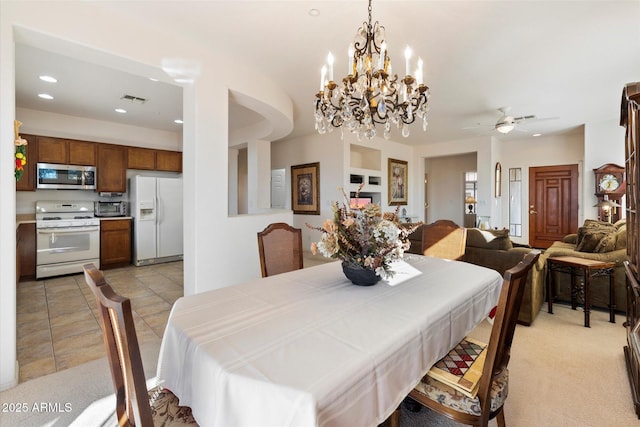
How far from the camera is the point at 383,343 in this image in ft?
3.26

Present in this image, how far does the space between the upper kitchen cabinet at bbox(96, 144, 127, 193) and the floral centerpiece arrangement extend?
5.10m

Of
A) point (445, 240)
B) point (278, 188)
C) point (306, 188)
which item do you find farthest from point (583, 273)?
point (278, 188)

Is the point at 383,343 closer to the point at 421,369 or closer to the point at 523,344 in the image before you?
the point at 421,369

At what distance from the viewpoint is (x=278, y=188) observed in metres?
7.22

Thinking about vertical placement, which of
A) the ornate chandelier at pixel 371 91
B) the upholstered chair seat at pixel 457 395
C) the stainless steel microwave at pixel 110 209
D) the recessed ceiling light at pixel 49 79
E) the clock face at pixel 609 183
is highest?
the recessed ceiling light at pixel 49 79

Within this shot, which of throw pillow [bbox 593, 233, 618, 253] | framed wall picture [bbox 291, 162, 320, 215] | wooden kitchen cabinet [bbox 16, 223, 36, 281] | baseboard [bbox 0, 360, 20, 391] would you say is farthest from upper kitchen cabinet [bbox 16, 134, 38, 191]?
throw pillow [bbox 593, 233, 618, 253]

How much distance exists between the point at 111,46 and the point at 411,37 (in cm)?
245

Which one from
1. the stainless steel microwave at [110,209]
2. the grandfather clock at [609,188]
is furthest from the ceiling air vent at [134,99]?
the grandfather clock at [609,188]

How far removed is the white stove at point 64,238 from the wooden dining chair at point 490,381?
16.6ft

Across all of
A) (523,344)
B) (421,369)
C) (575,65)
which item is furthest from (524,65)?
(421,369)

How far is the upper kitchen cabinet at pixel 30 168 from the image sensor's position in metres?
4.34

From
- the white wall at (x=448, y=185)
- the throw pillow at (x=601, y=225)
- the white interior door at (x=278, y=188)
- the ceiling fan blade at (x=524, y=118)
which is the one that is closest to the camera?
the throw pillow at (x=601, y=225)

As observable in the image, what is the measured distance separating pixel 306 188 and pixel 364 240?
496 centimetres

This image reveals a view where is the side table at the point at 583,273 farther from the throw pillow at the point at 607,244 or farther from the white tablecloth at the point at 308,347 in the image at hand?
the white tablecloth at the point at 308,347
